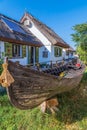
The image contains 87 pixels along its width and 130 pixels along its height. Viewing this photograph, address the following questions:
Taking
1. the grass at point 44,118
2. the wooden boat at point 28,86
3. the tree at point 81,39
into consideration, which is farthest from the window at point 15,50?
the tree at point 81,39

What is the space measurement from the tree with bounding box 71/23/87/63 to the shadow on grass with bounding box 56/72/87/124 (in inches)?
611

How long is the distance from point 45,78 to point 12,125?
2267 mm

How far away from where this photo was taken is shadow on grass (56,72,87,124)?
767 cm

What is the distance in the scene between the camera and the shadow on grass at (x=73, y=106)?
7672 millimetres

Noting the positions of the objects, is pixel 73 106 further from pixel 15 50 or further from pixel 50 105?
pixel 15 50

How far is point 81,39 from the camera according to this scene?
85.2ft

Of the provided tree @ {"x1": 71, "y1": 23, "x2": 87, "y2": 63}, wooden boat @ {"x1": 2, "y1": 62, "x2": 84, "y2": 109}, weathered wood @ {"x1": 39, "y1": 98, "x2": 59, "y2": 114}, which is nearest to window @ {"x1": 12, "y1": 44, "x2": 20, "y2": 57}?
weathered wood @ {"x1": 39, "y1": 98, "x2": 59, "y2": 114}

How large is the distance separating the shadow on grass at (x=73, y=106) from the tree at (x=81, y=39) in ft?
50.9

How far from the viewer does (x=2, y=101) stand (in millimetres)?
8664

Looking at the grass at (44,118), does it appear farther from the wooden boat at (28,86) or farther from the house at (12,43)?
the house at (12,43)

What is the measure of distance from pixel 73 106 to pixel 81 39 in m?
18.5

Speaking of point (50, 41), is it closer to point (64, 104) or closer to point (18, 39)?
point (18, 39)

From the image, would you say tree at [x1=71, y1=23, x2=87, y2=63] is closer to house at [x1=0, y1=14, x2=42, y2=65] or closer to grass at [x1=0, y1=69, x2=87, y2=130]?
house at [x1=0, y1=14, x2=42, y2=65]

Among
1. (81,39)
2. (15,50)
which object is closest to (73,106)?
(15,50)
